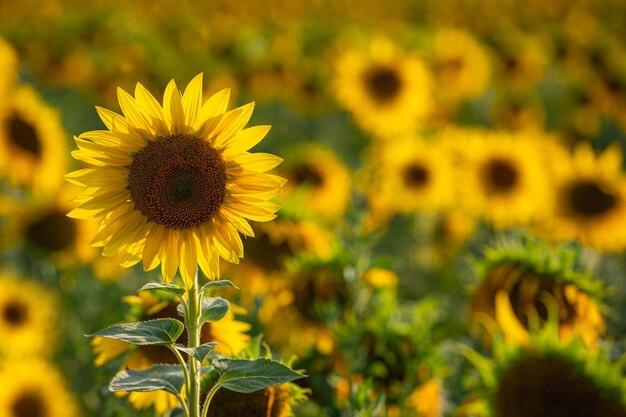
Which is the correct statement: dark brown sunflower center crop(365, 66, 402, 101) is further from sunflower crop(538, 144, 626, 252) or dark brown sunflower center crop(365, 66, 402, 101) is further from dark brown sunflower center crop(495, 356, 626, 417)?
dark brown sunflower center crop(495, 356, 626, 417)

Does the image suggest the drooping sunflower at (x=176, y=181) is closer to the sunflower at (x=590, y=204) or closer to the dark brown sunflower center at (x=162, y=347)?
the dark brown sunflower center at (x=162, y=347)

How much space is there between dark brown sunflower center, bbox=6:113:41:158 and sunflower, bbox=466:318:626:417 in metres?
3.05

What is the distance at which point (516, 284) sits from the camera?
6.70 ft

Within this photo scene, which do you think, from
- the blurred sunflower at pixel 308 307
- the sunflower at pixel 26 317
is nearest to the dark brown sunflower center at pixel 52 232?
the sunflower at pixel 26 317

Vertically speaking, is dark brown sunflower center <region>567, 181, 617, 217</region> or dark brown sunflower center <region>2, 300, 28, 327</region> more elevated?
dark brown sunflower center <region>567, 181, 617, 217</region>

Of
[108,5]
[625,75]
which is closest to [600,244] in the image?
[625,75]

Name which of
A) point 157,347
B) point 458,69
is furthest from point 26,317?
point 458,69

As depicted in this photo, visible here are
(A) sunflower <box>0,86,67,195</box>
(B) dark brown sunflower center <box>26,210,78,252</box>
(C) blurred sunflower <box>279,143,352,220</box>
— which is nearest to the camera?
(B) dark brown sunflower center <box>26,210,78,252</box>

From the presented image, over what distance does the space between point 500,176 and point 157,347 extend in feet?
10.0

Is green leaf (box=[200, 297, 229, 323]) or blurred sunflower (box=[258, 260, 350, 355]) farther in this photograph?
blurred sunflower (box=[258, 260, 350, 355])

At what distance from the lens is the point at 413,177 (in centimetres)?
462

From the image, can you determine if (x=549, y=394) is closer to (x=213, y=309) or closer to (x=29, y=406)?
(x=213, y=309)

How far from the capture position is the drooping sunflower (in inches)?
50.7

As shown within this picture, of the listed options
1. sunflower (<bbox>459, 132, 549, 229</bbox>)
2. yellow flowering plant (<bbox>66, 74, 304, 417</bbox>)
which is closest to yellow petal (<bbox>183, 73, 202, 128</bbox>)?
yellow flowering plant (<bbox>66, 74, 304, 417</bbox>)
